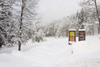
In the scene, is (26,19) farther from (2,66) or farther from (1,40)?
(2,66)

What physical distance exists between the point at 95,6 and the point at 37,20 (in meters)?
8.66

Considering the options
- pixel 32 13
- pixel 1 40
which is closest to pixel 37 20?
pixel 32 13

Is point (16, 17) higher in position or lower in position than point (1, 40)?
higher

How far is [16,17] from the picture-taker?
9.51 m

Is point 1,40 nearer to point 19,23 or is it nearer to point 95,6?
point 19,23

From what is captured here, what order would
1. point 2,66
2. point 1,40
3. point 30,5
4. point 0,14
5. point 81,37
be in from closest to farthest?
point 2,66 < point 0,14 < point 1,40 < point 30,5 < point 81,37

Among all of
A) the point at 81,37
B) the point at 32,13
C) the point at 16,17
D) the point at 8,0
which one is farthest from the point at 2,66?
the point at 81,37

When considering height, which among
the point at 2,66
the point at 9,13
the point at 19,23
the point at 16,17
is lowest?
the point at 2,66

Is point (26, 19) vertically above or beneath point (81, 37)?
above

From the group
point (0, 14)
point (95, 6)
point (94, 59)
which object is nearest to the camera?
point (94, 59)

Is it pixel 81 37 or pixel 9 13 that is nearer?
pixel 9 13

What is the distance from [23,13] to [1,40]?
3973mm

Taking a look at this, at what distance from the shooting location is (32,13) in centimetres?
1023

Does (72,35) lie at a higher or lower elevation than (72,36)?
higher
